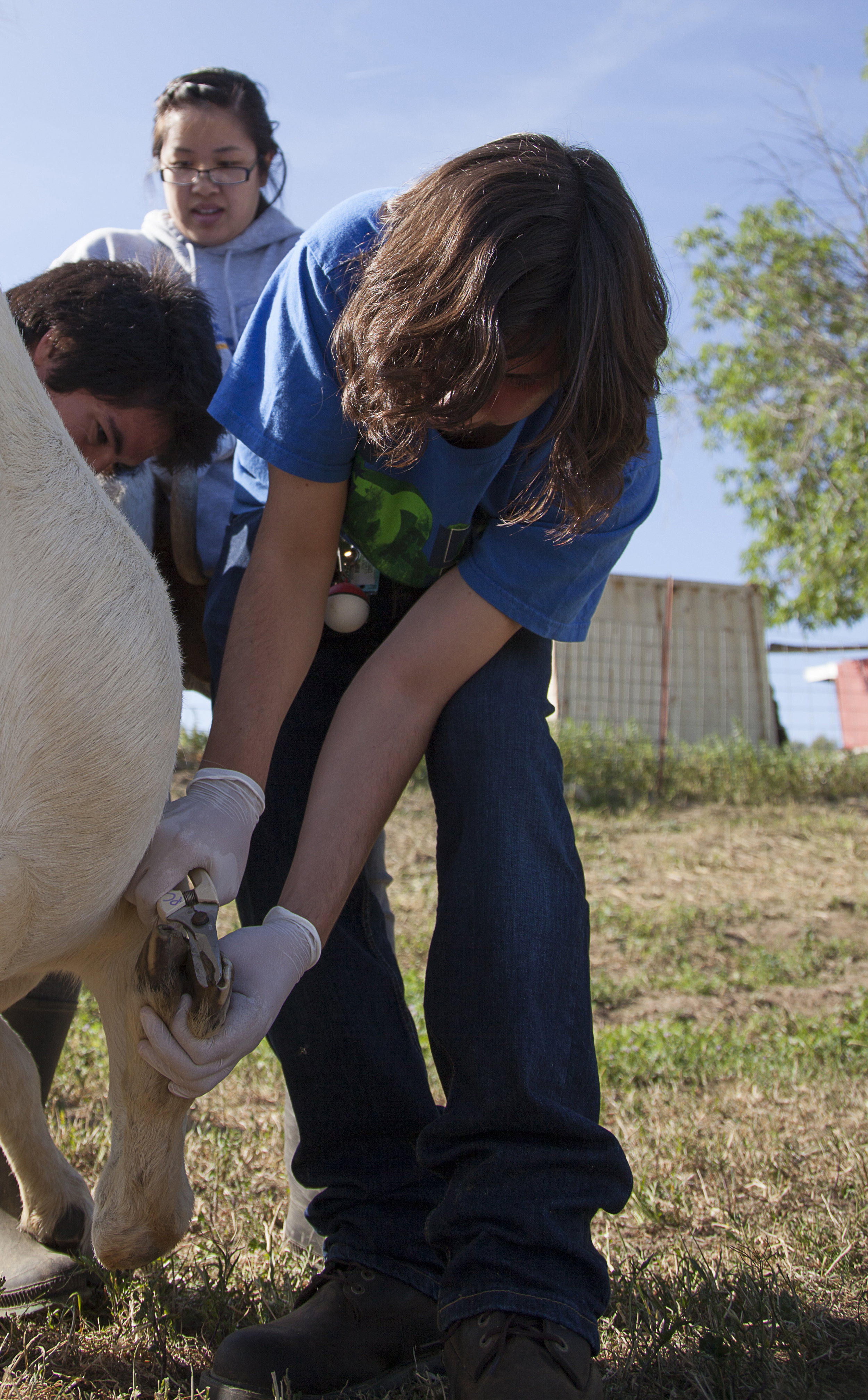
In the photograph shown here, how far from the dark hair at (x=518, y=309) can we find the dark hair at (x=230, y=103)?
4.72ft

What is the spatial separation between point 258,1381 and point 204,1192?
0.80 m

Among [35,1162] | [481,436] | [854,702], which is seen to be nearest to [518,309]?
[481,436]

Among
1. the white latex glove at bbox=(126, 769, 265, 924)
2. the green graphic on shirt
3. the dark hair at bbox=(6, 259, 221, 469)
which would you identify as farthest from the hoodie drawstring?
the white latex glove at bbox=(126, 769, 265, 924)

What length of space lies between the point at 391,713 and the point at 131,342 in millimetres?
941

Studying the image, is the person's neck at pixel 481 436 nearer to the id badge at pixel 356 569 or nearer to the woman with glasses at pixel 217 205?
the id badge at pixel 356 569

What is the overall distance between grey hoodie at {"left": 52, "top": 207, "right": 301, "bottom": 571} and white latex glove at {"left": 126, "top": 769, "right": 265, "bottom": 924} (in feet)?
3.54

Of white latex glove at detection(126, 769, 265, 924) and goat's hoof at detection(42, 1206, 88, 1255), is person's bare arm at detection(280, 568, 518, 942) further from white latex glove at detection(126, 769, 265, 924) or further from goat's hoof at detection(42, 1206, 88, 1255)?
goat's hoof at detection(42, 1206, 88, 1255)

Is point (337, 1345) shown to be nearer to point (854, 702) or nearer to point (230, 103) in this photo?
point (230, 103)

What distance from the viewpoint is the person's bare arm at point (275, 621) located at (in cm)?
176

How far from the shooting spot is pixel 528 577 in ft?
5.92

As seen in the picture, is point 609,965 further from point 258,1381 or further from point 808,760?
point 808,760

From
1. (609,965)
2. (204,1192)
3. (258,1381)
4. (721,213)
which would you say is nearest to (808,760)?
(609,965)

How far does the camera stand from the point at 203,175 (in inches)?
108

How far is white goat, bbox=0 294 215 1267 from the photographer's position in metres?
1.16
